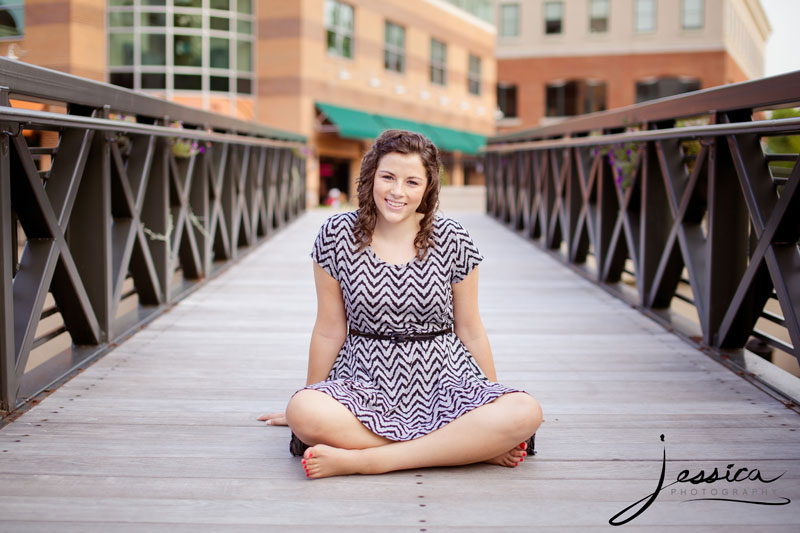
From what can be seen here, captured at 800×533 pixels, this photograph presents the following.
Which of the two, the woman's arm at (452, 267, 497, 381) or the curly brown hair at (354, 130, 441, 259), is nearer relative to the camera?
the curly brown hair at (354, 130, 441, 259)

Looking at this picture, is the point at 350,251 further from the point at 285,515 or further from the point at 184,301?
the point at 184,301

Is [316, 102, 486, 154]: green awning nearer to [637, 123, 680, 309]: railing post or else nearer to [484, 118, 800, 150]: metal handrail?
[484, 118, 800, 150]: metal handrail

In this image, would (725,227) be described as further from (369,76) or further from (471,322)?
(369,76)

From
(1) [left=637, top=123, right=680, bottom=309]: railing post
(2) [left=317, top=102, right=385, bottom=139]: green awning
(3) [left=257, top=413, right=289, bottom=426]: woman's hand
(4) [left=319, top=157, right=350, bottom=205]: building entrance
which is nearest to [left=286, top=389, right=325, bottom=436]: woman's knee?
(3) [left=257, top=413, right=289, bottom=426]: woman's hand

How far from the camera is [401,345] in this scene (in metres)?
2.82

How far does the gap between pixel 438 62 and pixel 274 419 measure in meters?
27.8

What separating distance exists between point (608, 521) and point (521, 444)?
483mm

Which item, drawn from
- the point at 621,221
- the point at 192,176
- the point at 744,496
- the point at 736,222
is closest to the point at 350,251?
the point at 744,496

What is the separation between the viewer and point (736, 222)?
4.20m

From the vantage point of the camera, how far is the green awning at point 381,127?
2245 centimetres

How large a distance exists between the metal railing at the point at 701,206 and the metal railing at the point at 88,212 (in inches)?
107

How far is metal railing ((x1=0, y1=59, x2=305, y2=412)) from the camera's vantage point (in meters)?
3.14

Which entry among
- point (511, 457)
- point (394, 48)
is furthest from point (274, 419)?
point (394, 48)

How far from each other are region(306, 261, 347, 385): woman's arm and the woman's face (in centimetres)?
30
